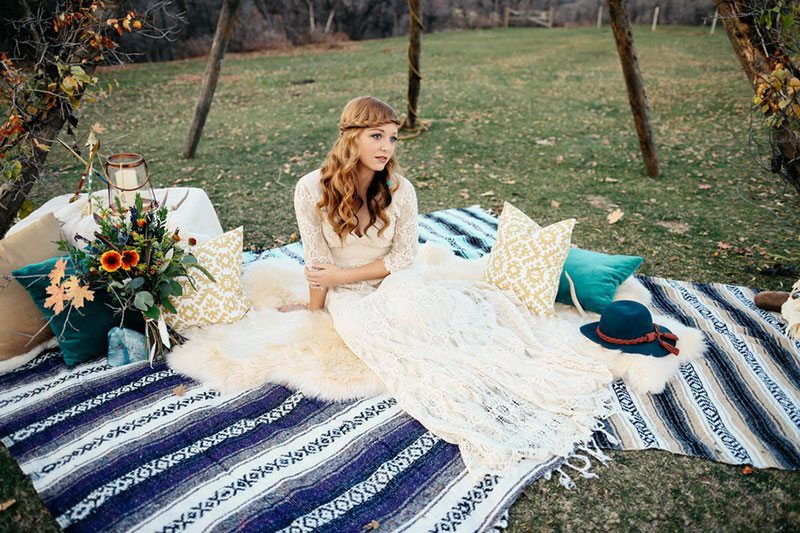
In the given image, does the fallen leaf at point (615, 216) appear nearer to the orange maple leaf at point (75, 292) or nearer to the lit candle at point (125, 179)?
the lit candle at point (125, 179)

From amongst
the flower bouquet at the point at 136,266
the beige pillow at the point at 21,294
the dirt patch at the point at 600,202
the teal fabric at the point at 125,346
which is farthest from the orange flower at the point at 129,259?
the dirt patch at the point at 600,202

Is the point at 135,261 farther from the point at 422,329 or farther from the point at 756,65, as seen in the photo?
the point at 756,65

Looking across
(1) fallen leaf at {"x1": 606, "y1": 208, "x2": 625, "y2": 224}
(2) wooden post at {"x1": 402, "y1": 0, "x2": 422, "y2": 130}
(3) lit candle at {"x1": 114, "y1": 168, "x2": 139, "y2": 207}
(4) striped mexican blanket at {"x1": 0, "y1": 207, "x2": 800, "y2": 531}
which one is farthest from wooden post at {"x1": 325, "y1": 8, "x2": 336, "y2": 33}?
(4) striped mexican blanket at {"x1": 0, "y1": 207, "x2": 800, "y2": 531}

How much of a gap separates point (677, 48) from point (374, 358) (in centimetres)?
1821

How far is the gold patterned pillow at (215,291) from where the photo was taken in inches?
139

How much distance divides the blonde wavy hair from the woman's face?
0.08 feet

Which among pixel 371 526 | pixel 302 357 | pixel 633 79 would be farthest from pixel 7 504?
pixel 633 79

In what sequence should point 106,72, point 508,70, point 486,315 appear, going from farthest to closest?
1. point 508,70
2. point 106,72
3. point 486,315

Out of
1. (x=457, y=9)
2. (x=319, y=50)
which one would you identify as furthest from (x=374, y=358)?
(x=457, y=9)

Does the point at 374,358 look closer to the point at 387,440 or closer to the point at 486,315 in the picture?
the point at 387,440

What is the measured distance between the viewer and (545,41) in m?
20.0

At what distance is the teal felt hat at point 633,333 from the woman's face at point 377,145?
67.0 inches

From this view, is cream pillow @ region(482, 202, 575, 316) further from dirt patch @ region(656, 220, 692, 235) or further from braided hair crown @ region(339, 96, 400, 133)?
dirt patch @ region(656, 220, 692, 235)

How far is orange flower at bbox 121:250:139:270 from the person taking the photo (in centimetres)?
308
